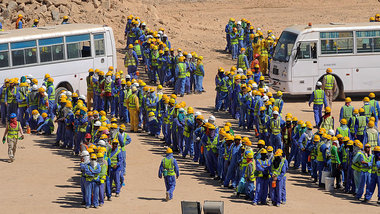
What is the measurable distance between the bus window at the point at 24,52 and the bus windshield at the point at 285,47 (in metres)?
9.39

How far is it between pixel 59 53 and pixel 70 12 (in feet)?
33.8

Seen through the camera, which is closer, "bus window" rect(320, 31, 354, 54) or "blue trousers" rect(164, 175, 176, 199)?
"blue trousers" rect(164, 175, 176, 199)

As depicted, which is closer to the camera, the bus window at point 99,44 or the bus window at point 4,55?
the bus window at point 4,55

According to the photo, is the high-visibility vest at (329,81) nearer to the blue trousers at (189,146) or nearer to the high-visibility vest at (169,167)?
the blue trousers at (189,146)

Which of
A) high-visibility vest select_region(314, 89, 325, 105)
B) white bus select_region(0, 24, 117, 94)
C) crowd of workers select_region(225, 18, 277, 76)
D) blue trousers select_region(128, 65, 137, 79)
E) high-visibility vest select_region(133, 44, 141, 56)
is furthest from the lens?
high-visibility vest select_region(133, 44, 141, 56)

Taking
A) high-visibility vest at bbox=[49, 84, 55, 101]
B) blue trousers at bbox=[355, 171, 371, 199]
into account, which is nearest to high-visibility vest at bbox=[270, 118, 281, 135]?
blue trousers at bbox=[355, 171, 371, 199]

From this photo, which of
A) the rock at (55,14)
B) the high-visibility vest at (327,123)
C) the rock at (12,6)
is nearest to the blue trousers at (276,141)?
the high-visibility vest at (327,123)

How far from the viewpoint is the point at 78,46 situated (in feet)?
116

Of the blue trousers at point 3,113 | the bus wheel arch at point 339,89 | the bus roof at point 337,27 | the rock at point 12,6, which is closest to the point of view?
the blue trousers at point 3,113

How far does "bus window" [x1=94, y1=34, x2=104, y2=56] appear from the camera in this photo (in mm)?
35719

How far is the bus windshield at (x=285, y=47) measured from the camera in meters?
36.3

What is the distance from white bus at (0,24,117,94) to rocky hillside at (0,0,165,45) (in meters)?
8.44

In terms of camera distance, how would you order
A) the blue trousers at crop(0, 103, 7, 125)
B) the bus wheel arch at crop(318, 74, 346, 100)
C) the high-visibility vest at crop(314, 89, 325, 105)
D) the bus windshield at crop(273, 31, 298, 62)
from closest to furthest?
the high-visibility vest at crop(314, 89, 325, 105), the blue trousers at crop(0, 103, 7, 125), the bus windshield at crop(273, 31, 298, 62), the bus wheel arch at crop(318, 74, 346, 100)

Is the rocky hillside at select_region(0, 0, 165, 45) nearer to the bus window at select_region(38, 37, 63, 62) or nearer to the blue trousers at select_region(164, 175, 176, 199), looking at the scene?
the bus window at select_region(38, 37, 63, 62)
